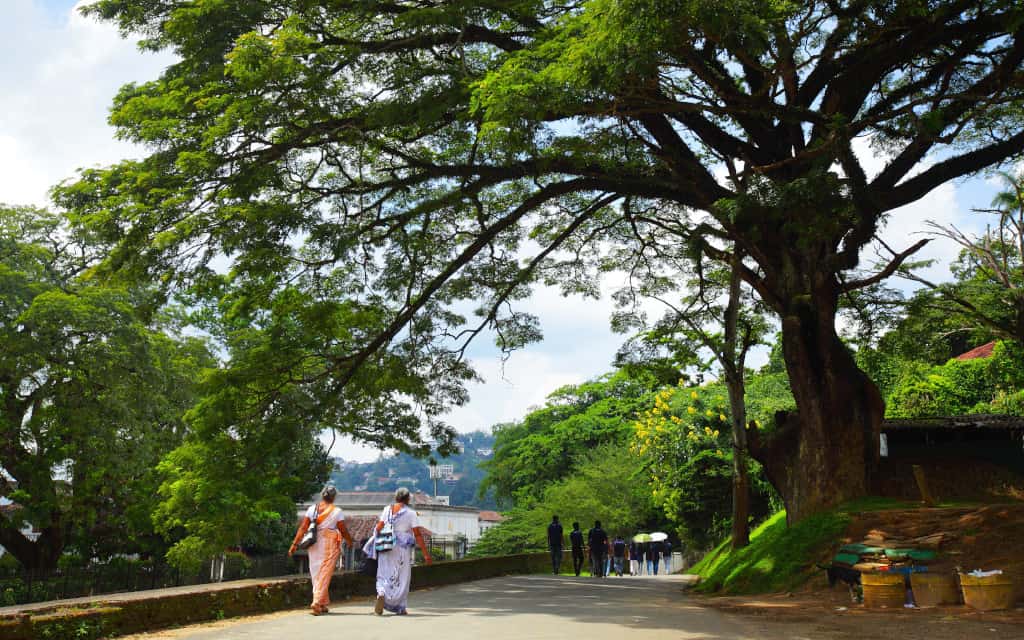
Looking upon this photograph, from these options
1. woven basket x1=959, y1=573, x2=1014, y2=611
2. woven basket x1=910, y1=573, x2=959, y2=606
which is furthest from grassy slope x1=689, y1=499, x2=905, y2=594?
woven basket x1=959, y1=573, x2=1014, y2=611

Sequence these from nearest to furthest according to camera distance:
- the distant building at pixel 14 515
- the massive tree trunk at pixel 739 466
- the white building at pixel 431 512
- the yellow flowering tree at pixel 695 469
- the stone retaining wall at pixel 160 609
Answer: the stone retaining wall at pixel 160 609
the massive tree trunk at pixel 739 466
the distant building at pixel 14 515
the yellow flowering tree at pixel 695 469
the white building at pixel 431 512

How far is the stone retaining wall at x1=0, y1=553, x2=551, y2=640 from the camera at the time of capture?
6664 mm

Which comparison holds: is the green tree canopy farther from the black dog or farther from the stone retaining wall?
the black dog

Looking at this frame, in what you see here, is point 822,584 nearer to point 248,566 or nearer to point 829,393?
point 829,393

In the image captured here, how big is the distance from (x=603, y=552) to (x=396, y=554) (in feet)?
45.5

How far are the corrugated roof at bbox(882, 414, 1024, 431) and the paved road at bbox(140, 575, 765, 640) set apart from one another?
448 inches

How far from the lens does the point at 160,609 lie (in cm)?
809

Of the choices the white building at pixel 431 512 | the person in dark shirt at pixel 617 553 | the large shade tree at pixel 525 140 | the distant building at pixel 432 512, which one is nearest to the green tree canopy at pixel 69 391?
the large shade tree at pixel 525 140

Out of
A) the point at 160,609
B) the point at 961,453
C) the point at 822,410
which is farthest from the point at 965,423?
the point at 160,609

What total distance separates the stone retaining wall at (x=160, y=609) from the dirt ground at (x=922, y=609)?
5460 mm

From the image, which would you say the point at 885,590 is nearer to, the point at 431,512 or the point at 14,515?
the point at 14,515

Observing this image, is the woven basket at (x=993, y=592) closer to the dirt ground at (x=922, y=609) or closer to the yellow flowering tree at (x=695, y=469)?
the dirt ground at (x=922, y=609)

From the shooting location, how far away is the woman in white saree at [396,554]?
9.46 metres

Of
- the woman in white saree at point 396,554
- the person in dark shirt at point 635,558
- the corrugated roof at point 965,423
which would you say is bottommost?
the person in dark shirt at point 635,558
